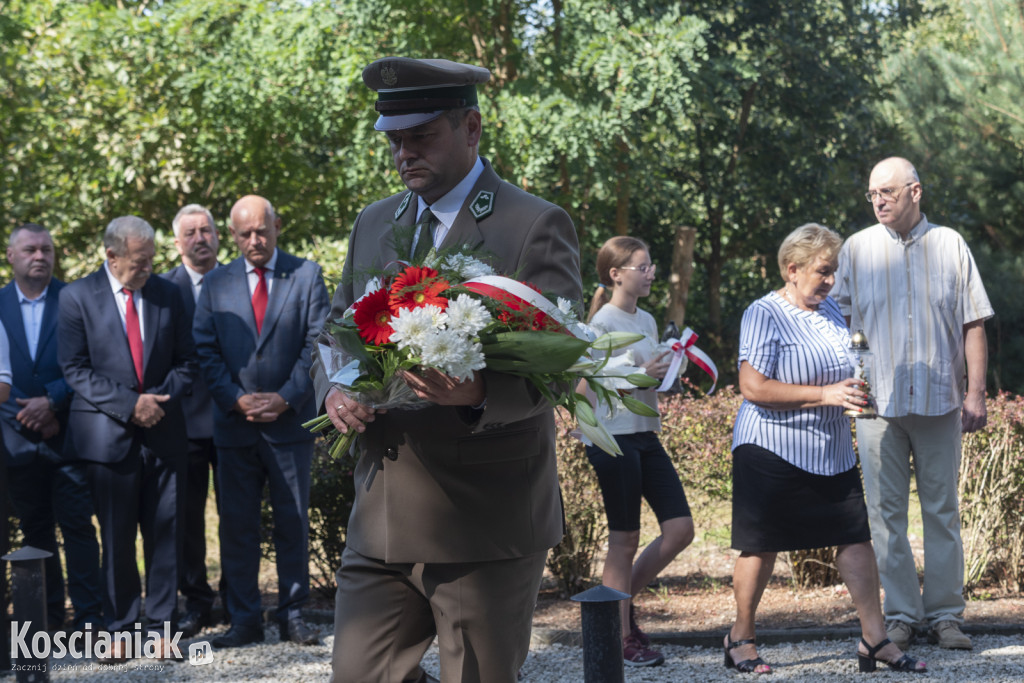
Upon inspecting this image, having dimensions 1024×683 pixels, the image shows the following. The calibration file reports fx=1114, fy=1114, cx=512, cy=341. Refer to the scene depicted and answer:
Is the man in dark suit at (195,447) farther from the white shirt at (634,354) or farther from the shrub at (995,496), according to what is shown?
the shrub at (995,496)

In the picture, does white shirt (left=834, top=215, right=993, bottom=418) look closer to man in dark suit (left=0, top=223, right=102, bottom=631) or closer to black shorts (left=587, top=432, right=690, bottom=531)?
black shorts (left=587, top=432, right=690, bottom=531)

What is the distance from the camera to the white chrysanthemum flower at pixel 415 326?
8.38ft

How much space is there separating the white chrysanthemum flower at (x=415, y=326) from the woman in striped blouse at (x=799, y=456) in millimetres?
3295

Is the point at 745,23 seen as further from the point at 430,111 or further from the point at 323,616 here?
the point at 430,111

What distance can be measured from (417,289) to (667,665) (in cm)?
394

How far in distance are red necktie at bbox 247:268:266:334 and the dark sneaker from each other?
282 cm

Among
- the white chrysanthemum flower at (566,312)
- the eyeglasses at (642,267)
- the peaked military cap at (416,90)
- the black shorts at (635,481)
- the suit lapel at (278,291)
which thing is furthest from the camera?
the suit lapel at (278,291)

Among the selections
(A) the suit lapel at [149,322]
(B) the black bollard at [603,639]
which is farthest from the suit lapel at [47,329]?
(B) the black bollard at [603,639]

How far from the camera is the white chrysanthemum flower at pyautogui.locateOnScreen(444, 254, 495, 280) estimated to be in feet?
9.18

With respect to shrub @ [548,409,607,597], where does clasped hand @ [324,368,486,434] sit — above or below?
above

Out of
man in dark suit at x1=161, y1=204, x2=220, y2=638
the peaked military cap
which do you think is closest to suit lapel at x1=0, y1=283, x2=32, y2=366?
man in dark suit at x1=161, y1=204, x2=220, y2=638

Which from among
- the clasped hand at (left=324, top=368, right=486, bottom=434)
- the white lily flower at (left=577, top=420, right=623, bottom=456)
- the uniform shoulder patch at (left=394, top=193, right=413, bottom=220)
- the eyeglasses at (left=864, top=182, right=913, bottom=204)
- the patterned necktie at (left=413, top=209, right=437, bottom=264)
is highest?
the eyeglasses at (left=864, top=182, right=913, bottom=204)

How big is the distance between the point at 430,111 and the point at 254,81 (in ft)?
37.7

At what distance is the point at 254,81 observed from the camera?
1377 centimetres
